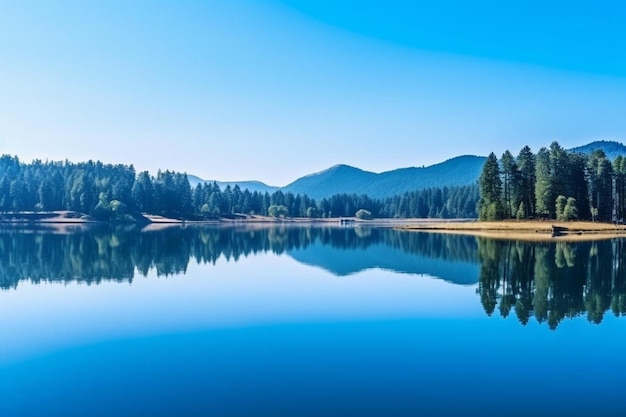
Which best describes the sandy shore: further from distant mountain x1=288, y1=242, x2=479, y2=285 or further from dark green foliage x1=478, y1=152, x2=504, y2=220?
distant mountain x1=288, y1=242, x2=479, y2=285

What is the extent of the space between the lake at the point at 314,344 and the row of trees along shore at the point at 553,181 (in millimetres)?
73191

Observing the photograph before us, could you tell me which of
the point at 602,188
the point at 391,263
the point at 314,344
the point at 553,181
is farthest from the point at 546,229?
Answer: the point at 314,344

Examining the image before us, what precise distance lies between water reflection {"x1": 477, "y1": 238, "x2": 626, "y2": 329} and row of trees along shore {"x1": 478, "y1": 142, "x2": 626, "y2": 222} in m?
56.6

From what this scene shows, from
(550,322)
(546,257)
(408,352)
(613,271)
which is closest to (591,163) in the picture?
(546,257)

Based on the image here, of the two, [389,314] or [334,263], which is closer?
[389,314]

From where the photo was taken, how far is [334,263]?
52625 millimetres

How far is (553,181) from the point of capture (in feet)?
356

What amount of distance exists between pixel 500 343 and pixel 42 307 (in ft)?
77.5

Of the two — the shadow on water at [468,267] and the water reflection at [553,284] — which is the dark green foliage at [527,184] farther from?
the water reflection at [553,284]

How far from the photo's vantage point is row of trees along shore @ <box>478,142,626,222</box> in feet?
367

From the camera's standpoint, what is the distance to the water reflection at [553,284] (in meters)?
26.5

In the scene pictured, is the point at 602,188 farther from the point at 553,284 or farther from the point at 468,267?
the point at 553,284

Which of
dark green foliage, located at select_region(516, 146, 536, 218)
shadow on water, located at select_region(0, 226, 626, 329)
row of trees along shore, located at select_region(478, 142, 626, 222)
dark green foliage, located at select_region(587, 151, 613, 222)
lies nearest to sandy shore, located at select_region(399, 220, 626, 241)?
row of trees along shore, located at select_region(478, 142, 626, 222)

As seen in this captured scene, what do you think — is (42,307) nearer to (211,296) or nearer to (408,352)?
(211,296)
